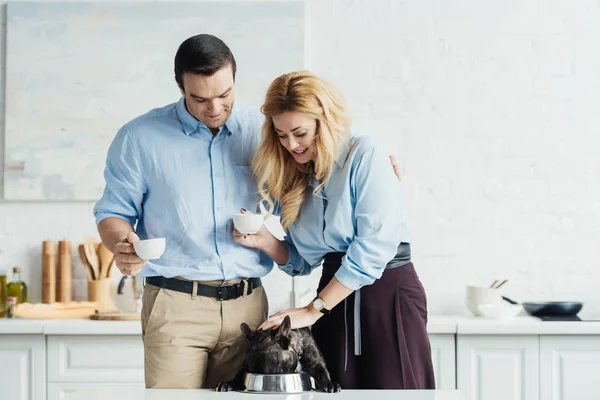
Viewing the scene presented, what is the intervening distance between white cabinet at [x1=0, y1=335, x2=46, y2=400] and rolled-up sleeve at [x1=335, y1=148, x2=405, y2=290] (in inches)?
73.5

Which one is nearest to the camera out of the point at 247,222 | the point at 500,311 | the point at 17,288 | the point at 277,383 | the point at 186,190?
the point at 277,383

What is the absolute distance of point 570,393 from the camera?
3729 millimetres

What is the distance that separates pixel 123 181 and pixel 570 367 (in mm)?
2204

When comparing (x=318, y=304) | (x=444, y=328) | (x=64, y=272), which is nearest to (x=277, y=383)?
(x=318, y=304)

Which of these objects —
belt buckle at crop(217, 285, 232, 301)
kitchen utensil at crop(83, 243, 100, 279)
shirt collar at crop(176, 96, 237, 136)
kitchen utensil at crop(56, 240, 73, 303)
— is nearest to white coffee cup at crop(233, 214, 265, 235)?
belt buckle at crop(217, 285, 232, 301)

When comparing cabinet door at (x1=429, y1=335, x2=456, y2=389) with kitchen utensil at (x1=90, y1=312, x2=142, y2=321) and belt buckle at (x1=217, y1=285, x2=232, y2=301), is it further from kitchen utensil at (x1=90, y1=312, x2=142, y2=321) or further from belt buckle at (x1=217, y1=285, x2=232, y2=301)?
belt buckle at (x1=217, y1=285, x2=232, y2=301)

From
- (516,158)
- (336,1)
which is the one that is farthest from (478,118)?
(336,1)

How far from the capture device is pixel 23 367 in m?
3.74

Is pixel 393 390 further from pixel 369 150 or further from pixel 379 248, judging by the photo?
pixel 369 150

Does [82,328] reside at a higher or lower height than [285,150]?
lower

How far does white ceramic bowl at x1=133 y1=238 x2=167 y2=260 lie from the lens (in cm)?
221

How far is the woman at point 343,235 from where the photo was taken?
241 cm

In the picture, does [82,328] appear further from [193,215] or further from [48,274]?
[193,215]

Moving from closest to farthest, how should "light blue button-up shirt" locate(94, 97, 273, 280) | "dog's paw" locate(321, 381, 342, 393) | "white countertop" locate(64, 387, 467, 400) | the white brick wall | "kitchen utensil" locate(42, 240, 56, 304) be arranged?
"white countertop" locate(64, 387, 467, 400), "dog's paw" locate(321, 381, 342, 393), "light blue button-up shirt" locate(94, 97, 273, 280), "kitchen utensil" locate(42, 240, 56, 304), the white brick wall
